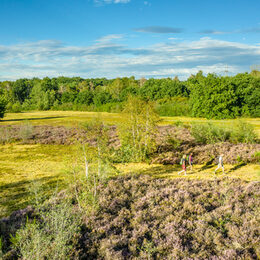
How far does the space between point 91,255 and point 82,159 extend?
5.93 meters

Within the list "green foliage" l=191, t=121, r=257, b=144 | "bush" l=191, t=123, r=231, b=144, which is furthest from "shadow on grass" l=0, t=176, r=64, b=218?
"green foliage" l=191, t=121, r=257, b=144

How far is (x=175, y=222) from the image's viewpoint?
32.4 feet

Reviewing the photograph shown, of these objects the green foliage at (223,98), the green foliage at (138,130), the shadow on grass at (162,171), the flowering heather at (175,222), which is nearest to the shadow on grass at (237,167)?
the flowering heather at (175,222)

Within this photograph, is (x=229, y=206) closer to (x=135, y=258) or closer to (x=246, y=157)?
(x=135, y=258)

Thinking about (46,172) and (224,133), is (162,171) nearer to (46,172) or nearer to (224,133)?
(46,172)

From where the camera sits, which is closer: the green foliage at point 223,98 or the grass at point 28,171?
the grass at point 28,171

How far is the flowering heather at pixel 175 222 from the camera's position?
26.7 ft

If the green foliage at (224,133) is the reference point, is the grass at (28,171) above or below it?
below

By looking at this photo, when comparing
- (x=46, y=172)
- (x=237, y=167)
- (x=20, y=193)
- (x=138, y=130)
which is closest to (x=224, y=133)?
(x=237, y=167)

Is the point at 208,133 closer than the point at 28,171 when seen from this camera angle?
No

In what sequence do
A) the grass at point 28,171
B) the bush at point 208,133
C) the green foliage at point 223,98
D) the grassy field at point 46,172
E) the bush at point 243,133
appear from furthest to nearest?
1. the green foliage at point 223,98
2. the bush at point 208,133
3. the bush at point 243,133
4. the grass at point 28,171
5. the grassy field at point 46,172

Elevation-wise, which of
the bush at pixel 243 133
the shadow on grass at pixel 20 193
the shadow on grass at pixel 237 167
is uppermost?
the bush at pixel 243 133

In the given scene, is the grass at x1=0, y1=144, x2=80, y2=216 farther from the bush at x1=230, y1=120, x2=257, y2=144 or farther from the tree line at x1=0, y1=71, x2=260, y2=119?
the bush at x1=230, y1=120, x2=257, y2=144

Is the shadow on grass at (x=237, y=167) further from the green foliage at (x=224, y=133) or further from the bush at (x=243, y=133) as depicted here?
the bush at (x=243, y=133)
